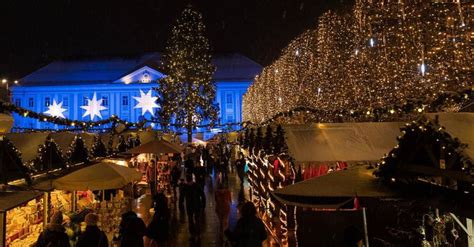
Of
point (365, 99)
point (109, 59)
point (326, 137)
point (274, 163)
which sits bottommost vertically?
point (274, 163)

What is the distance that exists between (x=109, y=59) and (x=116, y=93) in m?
9.92

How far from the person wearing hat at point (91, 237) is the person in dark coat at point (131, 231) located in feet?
1.76

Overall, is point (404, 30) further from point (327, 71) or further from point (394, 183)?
point (394, 183)

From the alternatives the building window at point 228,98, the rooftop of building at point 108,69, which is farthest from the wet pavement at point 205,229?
the rooftop of building at point 108,69

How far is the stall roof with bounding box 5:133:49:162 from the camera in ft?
28.2

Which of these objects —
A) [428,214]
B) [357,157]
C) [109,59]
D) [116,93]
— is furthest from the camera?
[109,59]

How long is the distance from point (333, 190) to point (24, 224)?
21.9 ft

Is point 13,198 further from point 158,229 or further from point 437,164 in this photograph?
point 437,164

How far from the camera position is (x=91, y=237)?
20.0ft

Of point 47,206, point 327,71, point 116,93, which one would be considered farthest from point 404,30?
point 116,93

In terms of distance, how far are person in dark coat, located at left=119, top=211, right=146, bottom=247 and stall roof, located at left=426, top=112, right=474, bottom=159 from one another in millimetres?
4939

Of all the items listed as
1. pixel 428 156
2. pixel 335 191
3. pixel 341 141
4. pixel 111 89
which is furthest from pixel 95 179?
pixel 111 89

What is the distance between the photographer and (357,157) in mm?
7664

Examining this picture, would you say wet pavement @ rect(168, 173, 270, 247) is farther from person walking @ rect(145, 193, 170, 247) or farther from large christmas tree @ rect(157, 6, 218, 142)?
large christmas tree @ rect(157, 6, 218, 142)
